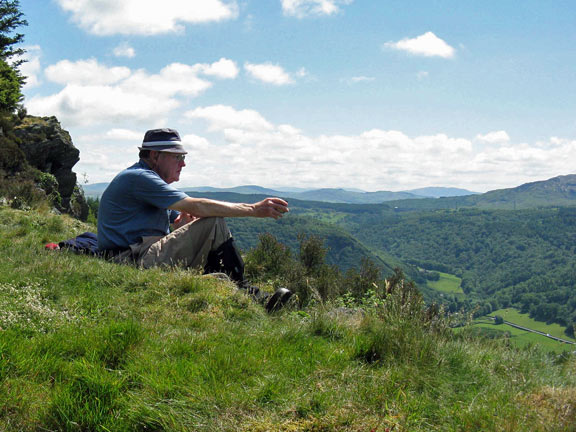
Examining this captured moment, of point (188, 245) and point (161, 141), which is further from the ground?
point (161, 141)

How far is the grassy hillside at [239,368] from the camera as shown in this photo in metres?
2.22

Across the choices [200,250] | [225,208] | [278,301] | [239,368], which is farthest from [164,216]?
[239,368]

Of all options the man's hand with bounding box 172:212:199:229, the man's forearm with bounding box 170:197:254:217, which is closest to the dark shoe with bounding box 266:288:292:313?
the man's forearm with bounding box 170:197:254:217

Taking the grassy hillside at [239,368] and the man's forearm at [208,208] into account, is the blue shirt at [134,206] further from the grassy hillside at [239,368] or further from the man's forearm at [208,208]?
the grassy hillside at [239,368]

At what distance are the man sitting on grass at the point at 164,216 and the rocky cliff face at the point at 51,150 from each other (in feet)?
67.3

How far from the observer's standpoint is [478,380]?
297 centimetres

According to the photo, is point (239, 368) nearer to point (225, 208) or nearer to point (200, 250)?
point (225, 208)

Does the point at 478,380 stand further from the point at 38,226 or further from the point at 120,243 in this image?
the point at 38,226

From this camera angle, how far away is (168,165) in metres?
5.60

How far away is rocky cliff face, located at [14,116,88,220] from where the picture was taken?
2303 cm

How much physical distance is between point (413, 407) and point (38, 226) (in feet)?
32.7

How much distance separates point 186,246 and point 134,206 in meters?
0.90

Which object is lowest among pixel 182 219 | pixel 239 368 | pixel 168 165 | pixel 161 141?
pixel 239 368

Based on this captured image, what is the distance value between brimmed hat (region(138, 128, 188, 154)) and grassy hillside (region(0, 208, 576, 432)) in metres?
1.87
